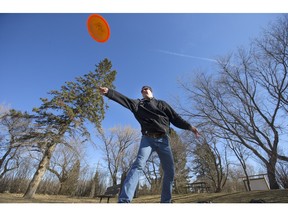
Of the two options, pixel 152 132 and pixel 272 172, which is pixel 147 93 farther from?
pixel 272 172

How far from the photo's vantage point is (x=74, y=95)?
44.3ft

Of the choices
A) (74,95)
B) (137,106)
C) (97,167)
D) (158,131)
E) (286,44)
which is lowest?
(158,131)

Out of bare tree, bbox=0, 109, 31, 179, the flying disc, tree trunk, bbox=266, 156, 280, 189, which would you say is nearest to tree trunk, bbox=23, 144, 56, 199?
bare tree, bbox=0, 109, 31, 179

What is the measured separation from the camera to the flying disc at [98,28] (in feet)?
13.2

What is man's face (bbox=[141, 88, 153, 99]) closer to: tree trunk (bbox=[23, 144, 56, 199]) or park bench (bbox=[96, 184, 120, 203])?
park bench (bbox=[96, 184, 120, 203])

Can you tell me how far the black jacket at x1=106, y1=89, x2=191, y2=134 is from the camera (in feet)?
8.54

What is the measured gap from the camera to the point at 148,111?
8.93ft

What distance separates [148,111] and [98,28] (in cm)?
264

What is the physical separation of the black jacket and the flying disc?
2.00 m

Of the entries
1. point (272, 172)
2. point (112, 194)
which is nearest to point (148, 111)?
point (112, 194)
